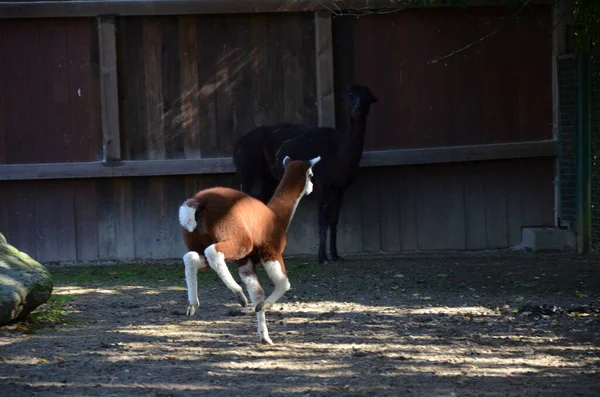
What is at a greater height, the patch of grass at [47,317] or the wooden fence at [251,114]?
the wooden fence at [251,114]

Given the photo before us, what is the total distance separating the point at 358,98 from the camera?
9539 mm

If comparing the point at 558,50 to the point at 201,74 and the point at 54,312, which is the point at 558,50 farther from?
the point at 54,312

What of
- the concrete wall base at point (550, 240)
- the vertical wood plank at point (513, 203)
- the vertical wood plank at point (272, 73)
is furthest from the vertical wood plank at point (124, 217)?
the concrete wall base at point (550, 240)

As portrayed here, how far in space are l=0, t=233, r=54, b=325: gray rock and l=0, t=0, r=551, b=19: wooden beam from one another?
3.67m

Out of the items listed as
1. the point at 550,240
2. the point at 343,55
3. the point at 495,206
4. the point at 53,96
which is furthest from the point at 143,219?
the point at 550,240

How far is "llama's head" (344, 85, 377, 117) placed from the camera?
954 cm

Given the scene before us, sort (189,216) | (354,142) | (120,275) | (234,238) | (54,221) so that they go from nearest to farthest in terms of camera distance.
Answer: (189,216) < (234,238) < (120,275) < (354,142) < (54,221)

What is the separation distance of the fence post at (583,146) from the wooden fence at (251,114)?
19.1 inches

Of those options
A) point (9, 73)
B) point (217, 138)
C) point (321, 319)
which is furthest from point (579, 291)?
point (9, 73)

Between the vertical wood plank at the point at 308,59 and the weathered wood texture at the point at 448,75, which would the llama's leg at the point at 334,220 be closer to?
the weathered wood texture at the point at 448,75

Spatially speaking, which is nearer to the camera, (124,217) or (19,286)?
(19,286)

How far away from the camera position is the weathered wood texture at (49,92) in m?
9.80

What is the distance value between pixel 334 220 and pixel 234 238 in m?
4.60

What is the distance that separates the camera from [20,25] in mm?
9773
